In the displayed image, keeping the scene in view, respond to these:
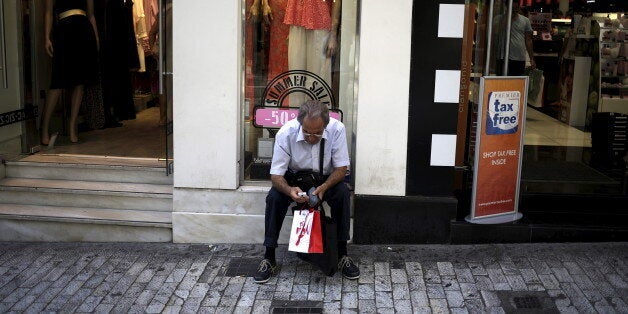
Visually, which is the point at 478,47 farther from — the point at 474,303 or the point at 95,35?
the point at 95,35

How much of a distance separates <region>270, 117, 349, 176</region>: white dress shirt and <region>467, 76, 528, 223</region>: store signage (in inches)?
51.2

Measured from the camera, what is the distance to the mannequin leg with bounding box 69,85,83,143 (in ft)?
26.4

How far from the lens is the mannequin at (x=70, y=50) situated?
7746 mm

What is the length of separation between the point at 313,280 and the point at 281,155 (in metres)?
0.96

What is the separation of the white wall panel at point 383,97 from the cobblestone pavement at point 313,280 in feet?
1.99

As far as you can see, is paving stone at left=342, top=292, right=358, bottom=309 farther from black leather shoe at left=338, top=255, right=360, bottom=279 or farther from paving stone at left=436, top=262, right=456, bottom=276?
paving stone at left=436, top=262, right=456, bottom=276

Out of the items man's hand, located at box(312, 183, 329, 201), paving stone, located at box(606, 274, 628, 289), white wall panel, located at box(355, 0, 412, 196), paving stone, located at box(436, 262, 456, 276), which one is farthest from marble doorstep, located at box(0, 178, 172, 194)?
paving stone, located at box(606, 274, 628, 289)

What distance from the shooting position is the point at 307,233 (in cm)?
554

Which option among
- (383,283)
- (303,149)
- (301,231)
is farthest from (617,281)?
(303,149)

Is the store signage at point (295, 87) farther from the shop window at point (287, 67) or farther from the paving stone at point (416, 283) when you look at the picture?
the paving stone at point (416, 283)

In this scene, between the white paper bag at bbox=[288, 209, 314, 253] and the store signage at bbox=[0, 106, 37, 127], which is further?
the store signage at bbox=[0, 106, 37, 127]

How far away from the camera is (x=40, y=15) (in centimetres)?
788

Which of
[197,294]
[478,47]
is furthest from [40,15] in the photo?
[478,47]

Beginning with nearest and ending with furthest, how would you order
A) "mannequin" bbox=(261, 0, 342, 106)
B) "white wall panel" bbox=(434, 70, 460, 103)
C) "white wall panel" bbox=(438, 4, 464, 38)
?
"white wall panel" bbox=(438, 4, 464, 38)
"white wall panel" bbox=(434, 70, 460, 103)
"mannequin" bbox=(261, 0, 342, 106)
